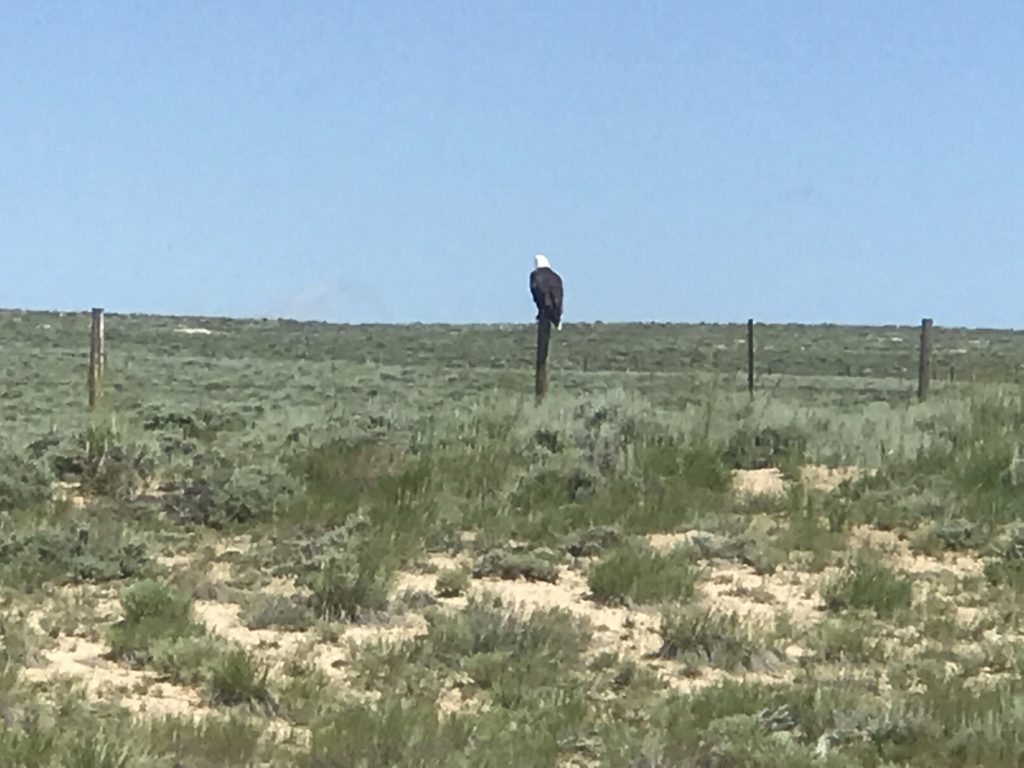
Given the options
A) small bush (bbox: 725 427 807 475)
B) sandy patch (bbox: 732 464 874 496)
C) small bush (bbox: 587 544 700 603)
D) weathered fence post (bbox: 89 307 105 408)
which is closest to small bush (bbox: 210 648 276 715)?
small bush (bbox: 587 544 700 603)

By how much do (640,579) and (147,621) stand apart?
2.86m

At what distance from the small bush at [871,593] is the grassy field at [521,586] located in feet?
0.06

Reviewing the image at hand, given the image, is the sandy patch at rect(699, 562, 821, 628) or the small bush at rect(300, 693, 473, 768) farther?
the sandy patch at rect(699, 562, 821, 628)

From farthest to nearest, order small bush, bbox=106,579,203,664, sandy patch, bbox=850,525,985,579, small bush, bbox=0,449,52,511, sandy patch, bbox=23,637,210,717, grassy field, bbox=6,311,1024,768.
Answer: small bush, bbox=0,449,52,511 < sandy patch, bbox=850,525,985,579 < small bush, bbox=106,579,203,664 < sandy patch, bbox=23,637,210,717 < grassy field, bbox=6,311,1024,768

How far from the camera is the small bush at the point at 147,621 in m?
7.46

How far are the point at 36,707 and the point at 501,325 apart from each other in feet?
247

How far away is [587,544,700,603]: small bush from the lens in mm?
9062

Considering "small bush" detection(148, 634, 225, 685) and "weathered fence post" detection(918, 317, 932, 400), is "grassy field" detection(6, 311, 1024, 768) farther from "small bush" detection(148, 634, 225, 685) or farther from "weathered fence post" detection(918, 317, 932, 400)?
"weathered fence post" detection(918, 317, 932, 400)

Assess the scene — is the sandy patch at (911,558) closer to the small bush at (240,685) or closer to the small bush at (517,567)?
the small bush at (517,567)

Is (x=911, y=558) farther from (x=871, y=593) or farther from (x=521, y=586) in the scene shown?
(x=521, y=586)

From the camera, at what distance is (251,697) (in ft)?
22.0

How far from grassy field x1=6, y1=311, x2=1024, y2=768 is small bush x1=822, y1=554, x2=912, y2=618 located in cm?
2

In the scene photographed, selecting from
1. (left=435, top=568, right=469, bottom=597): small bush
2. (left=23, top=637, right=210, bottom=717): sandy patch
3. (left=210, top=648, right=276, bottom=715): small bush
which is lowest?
(left=23, top=637, right=210, bottom=717): sandy patch

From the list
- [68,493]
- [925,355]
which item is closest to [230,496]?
[68,493]
